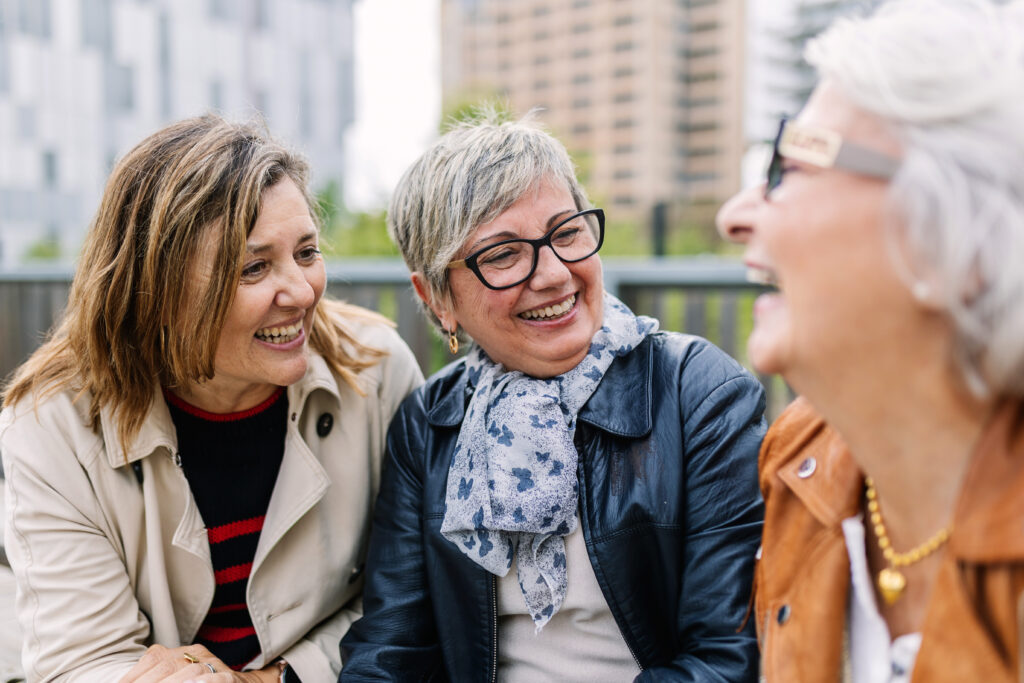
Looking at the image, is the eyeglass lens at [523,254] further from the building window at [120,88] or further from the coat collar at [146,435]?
the building window at [120,88]

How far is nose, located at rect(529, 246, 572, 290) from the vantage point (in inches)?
78.2

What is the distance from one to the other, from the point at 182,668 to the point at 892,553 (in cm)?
161

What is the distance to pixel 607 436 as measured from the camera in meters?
1.97

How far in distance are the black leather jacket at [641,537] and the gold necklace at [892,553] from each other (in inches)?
18.7

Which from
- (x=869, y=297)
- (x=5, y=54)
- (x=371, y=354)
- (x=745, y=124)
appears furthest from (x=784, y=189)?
(x=745, y=124)

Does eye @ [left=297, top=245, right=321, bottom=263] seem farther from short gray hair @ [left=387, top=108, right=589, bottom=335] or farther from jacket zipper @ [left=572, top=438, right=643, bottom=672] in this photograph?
jacket zipper @ [left=572, top=438, right=643, bottom=672]

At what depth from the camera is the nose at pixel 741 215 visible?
1.30 metres

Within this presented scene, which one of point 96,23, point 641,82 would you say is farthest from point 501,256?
point 641,82

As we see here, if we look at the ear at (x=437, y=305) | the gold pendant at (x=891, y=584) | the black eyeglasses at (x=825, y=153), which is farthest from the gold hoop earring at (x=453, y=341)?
the gold pendant at (x=891, y=584)

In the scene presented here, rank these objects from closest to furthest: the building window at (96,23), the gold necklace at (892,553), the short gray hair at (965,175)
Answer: the short gray hair at (965,175)
the gold necklace at (892,553)
the building window at (96,23)

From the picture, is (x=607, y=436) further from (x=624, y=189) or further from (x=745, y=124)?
(x=745, y=124)

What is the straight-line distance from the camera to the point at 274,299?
2.16 metres

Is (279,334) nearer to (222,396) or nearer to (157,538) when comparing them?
(222,396)

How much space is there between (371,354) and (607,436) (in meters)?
0.89
